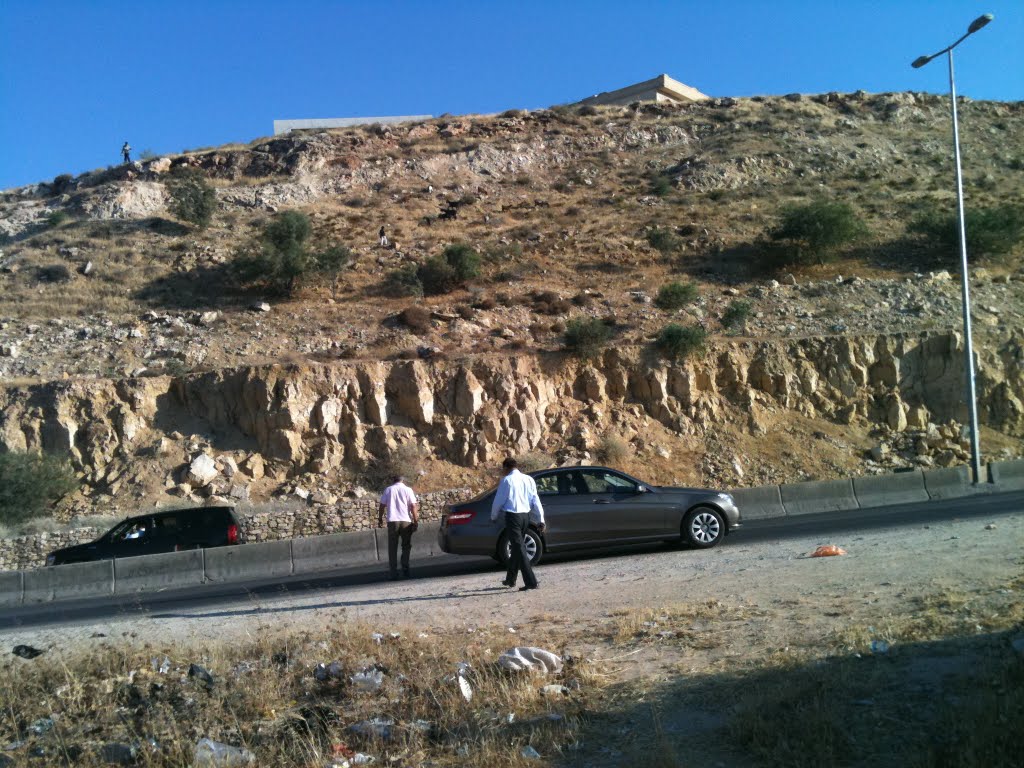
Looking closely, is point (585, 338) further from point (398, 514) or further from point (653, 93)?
point (653, 93)

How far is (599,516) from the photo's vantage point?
12477 millimetres

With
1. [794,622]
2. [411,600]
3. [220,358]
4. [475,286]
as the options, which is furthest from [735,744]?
[475,286]

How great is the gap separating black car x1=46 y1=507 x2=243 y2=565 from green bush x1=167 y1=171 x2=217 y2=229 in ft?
86.2

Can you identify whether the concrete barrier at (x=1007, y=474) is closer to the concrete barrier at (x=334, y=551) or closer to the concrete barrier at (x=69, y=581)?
Result: the concrete barrier at (x=334, y=551)

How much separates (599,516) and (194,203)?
34516 millimetres

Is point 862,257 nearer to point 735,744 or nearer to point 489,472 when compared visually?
point 489,472

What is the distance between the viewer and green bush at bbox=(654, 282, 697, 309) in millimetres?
28748

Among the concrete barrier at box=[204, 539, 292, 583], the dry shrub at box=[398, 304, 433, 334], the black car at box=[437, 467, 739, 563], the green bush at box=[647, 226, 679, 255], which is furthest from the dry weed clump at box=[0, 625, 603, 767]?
the green bush at box=[647, 226, 679, 255]

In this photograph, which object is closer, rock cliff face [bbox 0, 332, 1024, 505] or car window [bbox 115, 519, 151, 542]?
car window [bbox 115, 519, 151, 542]

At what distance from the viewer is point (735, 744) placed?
14.4 feet

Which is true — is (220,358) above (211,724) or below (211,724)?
above

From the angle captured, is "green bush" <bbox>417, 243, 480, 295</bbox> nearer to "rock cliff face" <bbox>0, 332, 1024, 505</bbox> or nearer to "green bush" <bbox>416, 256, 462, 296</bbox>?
"green bush" <bbox>416, 256, 462, 296</bbox>

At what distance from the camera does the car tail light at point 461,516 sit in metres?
12.1

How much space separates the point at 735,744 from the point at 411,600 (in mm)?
6194
